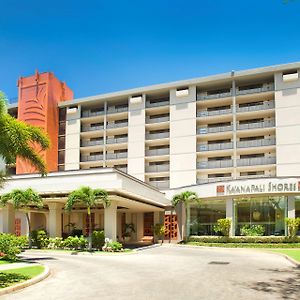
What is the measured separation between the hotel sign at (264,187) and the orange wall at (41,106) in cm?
3474

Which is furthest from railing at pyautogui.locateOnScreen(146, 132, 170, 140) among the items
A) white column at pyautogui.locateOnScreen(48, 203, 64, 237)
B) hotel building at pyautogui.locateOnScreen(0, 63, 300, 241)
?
Answer: white column at pyautogui.locateOnScreen(48, 203, 64, 237)

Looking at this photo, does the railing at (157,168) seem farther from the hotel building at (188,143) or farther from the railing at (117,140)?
the railing at (117,140)

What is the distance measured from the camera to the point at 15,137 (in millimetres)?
17062

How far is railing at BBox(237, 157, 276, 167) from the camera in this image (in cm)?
5777

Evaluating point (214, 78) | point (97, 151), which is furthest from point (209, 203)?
point (97, 151)

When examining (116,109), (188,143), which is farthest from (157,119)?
(116,109)

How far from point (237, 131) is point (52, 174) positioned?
30.9 m

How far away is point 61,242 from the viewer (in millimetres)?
35062

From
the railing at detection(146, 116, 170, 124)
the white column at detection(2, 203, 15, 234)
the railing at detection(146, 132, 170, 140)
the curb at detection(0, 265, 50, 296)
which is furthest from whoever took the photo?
the railing at detection(146, 116, 170, 124)

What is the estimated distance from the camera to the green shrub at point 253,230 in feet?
133

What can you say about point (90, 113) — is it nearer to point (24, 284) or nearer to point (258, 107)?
point (258, 107)

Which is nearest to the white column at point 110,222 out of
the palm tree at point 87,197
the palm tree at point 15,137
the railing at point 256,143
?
the palm tree at point 87,197

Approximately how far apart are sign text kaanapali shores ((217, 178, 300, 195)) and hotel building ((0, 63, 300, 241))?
0.09 meters

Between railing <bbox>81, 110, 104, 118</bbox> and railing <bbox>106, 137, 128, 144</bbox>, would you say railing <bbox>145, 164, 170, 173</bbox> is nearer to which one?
railing <bbox>106, 137, 128, 144</bbox>
